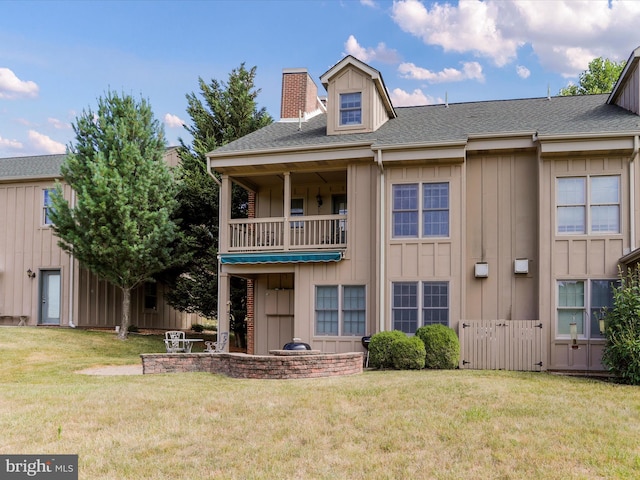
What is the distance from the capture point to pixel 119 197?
18.8m

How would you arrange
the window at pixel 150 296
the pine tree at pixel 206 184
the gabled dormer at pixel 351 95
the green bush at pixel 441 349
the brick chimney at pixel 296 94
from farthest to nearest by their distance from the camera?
the window at pixel 150 296, the pine tree at pixel 206 184, the brick chimney at pixel 296 94, the gabled dormer at pixel 351 95, the green bush at pixel 441 349

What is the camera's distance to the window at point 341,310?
16.2 meters

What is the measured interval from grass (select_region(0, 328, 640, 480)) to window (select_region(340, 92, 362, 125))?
8.23 meters

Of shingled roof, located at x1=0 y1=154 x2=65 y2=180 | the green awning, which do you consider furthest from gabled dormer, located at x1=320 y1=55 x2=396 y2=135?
shingled roof, located at x1=0 y1=154 x2=65 y2=180

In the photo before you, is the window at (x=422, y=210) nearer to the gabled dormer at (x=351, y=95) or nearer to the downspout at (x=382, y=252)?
the downspout at (x=382, y=252)

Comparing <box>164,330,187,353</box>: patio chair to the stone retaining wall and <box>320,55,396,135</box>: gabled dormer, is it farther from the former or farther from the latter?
<box>320,55,396,135</box>: gabled dormer

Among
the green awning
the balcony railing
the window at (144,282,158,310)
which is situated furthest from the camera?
the window at (144,282,158,310)

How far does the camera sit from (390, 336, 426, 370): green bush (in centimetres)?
1399

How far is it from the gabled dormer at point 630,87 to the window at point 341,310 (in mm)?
8527

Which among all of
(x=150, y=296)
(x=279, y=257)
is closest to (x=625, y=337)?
(x=279, y=257)

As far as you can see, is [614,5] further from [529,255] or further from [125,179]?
[125,179]

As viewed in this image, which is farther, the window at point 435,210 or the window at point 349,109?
the window at point 349,109

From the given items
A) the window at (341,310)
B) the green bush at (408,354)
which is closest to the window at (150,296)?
the window at (341,310)

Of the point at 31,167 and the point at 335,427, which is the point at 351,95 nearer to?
the point at 335,427
